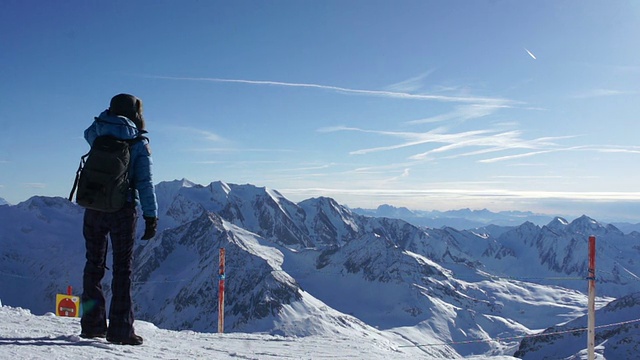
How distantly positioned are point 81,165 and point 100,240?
1.05 meters

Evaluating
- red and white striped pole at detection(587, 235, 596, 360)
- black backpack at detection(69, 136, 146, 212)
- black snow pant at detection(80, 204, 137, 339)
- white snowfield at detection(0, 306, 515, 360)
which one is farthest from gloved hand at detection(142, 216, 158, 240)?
red and white striped pole at detection(587, 235, 596, 360)

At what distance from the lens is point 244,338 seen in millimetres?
10562

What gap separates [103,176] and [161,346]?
3.03 meters

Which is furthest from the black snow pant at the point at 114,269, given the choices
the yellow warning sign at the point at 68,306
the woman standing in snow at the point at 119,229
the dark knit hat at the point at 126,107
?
the yellow warning sign at the point at 68,306

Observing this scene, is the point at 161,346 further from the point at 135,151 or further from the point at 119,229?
the point at 135,151

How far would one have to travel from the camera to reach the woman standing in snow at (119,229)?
6590 mm

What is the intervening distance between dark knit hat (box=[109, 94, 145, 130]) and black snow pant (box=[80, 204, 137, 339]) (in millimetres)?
1243

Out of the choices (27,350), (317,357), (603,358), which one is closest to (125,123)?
(27,350)

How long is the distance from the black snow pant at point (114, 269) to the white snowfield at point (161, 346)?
26cm

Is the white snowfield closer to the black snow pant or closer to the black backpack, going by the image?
the black snow pant

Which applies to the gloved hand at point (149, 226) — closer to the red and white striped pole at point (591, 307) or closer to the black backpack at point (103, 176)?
the black backpack at point (103, 176)

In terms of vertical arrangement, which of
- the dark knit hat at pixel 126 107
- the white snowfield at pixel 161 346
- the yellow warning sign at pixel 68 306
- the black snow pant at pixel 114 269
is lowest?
the yellow warning sign at pixel 68 306

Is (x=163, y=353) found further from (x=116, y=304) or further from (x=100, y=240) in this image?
(x=100, y=240)

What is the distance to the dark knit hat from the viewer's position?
6828 mm
